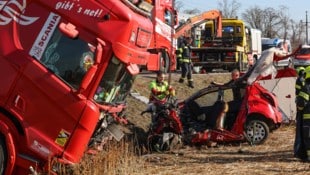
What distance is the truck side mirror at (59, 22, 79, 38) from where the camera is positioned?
6.93m

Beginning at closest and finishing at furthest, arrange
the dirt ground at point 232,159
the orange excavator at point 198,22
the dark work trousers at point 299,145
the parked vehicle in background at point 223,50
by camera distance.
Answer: the dirt ground at point 232,159 → the dark work trousers at point 299,145 → the orange excavator at point 198,22 → the parked vehicle in background at point 223,50

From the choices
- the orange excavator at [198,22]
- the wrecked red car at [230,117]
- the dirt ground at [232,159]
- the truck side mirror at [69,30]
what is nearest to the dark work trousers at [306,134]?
the dirt ground at [232,159]

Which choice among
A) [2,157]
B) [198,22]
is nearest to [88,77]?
[2,157]

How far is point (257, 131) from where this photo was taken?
11586mm

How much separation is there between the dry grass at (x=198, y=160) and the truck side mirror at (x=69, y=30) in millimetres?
→ 1731

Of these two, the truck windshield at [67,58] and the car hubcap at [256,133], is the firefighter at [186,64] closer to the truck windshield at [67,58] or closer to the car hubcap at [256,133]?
the car hubcap at [256,133]

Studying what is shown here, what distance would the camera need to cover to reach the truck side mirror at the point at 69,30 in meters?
6.93

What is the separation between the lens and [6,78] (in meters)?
7.15

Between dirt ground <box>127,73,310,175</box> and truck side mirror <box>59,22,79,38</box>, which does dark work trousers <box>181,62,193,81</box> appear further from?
truck side mirror <box>59,22,79,38</box>

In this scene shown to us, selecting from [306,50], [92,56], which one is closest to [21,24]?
[92,56]

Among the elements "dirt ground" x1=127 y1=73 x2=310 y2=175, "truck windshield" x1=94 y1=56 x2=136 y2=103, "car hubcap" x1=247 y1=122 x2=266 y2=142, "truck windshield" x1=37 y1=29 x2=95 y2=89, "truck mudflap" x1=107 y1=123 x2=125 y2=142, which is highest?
"truck windshield" x1=37 y1=29 x2=95 y2=89

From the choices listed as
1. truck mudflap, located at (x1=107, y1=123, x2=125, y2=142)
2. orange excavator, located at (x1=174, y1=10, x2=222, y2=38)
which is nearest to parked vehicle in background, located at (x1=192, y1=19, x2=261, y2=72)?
orange excavator, located at (x1=174, y1=10, x2=222, y2=38)

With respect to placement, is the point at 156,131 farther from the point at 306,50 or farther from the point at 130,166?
the point at 306,50

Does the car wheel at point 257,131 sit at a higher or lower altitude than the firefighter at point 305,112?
lower
